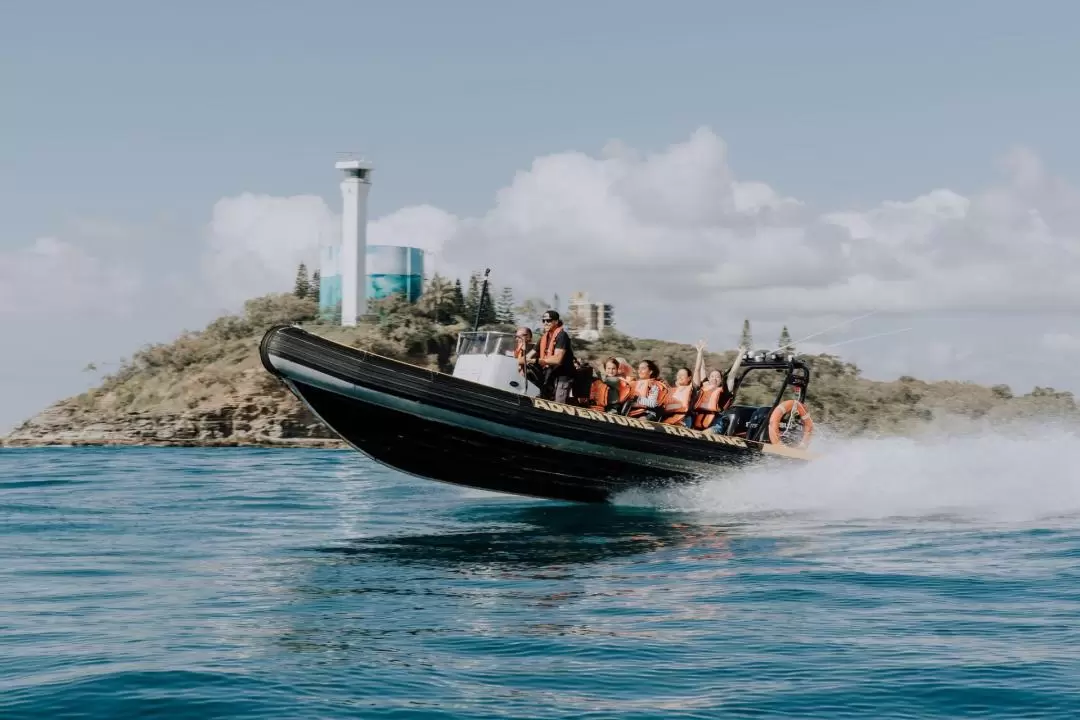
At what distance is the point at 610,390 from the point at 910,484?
4.50m

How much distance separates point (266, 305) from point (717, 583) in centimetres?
6207

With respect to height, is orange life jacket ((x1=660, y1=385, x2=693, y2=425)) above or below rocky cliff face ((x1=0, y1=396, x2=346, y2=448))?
above

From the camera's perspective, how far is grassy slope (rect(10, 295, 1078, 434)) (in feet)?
182

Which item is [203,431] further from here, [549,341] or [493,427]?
[493,427]

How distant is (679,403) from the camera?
15586 millimetres

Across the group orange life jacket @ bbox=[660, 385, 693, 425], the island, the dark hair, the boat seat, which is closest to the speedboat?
the boat seat

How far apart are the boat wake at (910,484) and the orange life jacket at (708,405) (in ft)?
3.29

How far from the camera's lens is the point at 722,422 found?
53.0 ft

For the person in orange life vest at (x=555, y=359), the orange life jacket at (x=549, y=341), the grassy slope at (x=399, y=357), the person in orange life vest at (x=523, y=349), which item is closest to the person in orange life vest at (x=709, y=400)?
the person in orange life vest at (x=555, y=359)

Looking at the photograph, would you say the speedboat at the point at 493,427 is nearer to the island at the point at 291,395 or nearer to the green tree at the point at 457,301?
the island at the point at 291,395

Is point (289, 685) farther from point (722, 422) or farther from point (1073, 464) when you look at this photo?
point (1073, 464)

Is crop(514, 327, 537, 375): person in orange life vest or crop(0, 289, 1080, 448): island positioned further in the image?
crop(0, 289, 1080, 448): island

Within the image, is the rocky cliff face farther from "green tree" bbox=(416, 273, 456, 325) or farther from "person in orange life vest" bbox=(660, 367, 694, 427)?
"person in orange life vest" bbox=(660, 367, 694, 427)

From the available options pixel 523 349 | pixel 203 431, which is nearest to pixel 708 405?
pixel 523 349
